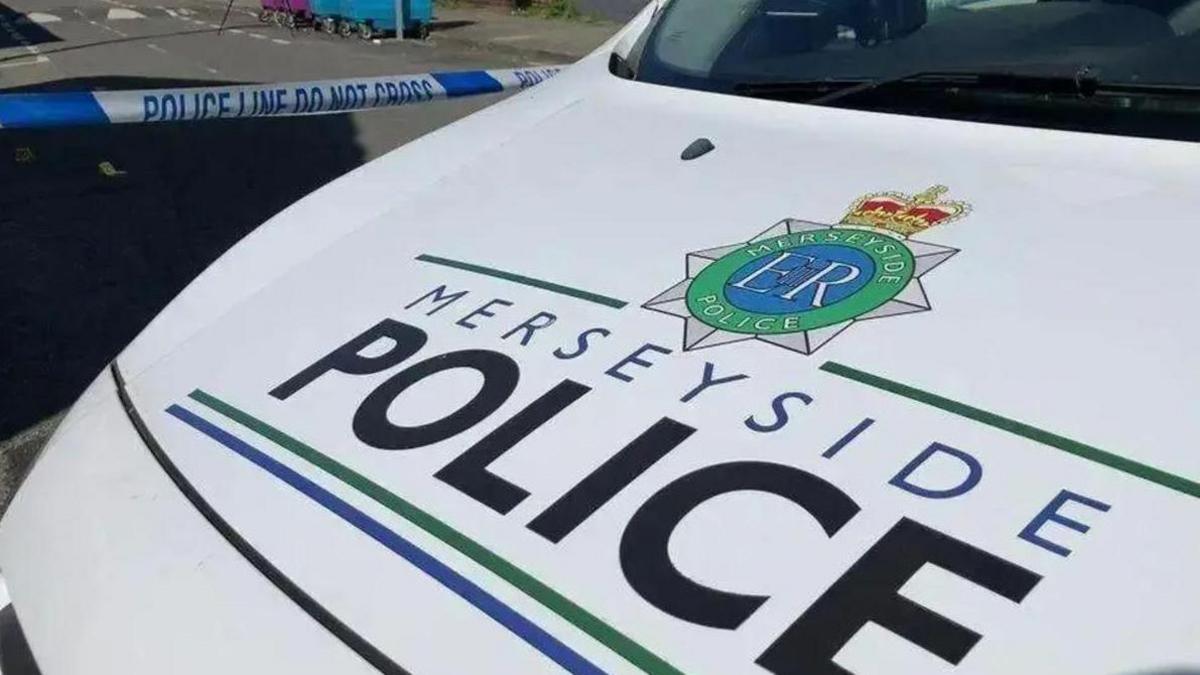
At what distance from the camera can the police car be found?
1075 mm

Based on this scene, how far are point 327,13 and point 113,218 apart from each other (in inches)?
494

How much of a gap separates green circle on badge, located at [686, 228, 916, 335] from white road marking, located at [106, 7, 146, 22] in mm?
25210

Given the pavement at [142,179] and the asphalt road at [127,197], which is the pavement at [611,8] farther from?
the asphalt road at [127,197]

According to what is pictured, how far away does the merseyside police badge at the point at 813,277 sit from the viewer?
1.44 m

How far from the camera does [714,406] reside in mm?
1347

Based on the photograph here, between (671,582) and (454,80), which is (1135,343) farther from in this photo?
(454,80)

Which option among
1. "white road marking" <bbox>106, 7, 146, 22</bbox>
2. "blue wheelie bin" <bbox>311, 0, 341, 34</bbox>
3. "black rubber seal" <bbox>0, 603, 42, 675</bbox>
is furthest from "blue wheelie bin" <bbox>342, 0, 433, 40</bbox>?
"black rubber seal" <bbox>0, 603, 42, 675</bbox>

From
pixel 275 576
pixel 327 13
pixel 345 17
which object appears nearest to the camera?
pixel 275 576

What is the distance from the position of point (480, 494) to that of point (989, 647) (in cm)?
58

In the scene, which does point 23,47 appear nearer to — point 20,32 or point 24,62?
point 24,62

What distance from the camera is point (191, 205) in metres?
6.89

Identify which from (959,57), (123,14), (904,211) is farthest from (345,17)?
(904,211)

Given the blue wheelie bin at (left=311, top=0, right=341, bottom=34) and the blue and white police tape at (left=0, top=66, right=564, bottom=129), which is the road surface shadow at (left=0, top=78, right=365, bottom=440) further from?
the blue wheelie bin at (left=311, top=0, right=341, bottom=34)

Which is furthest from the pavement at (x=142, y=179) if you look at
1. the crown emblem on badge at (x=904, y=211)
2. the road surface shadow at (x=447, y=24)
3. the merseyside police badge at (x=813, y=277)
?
the crown emblem on badge at (x=904, y=211)
